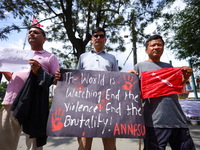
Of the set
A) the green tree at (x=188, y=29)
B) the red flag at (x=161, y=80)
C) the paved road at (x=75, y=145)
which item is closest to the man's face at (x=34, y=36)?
the red flag at (x=161, y=80)

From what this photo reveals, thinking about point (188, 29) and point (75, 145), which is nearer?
point (75, 145)

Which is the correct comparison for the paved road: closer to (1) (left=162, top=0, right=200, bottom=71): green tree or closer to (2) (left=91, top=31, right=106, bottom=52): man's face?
(2) (left=91, top=31, right=106, bottom=52): man's face

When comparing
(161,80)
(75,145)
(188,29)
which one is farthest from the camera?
(188,29)

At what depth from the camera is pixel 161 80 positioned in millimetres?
1739

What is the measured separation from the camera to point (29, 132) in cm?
153

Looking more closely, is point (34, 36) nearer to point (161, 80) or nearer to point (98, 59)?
point (98, 59)

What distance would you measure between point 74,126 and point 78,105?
0.26 metres

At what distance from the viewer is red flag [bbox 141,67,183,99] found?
5.57ft

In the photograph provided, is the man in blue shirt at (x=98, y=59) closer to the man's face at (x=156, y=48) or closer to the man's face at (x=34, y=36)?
the man's face at (x=156, y=48)

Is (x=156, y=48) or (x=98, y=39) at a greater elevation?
(x=98, y=39)

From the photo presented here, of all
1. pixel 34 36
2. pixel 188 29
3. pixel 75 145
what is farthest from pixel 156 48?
pixel 188 29

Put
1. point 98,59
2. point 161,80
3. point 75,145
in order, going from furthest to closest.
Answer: point 75,145, point 98,59, point 161,80

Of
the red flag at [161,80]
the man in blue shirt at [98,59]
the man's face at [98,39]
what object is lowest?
the red flag at [161,80]

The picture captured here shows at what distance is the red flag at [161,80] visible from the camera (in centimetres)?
170
